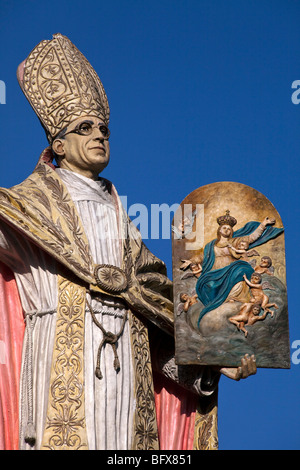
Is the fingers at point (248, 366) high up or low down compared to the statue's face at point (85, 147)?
down

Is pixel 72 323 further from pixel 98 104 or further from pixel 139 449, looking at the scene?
pixel 98 104

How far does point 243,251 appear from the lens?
14008 mm

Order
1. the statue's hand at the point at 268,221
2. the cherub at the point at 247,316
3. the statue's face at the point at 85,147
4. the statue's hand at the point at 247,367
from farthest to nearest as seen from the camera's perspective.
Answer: the statue's face at the point at 85,147
the statue's hand at the point at 268,221
the cherub at the point at 247,316
the statue's hand at the point at 247,367

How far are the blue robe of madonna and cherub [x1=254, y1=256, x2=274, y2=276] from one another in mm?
68

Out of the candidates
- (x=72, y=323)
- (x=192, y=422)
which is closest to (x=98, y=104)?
(x=72, y=323)

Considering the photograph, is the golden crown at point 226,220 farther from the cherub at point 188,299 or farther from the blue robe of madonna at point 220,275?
the cherub at point 188,299

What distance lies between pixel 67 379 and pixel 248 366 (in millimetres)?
1670

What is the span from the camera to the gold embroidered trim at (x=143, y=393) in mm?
13648

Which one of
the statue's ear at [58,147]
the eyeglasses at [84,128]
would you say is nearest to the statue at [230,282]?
the eyeglasses at [84,128]

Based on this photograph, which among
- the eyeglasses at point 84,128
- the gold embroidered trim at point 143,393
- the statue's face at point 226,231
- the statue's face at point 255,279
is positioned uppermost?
the eyeglasses at point 84,128

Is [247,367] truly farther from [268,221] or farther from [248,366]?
[268,221]

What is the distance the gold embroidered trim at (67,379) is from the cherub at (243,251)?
1.49 meters

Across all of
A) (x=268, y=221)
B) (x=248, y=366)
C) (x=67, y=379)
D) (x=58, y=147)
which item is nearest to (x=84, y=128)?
(x=58, y=147)
